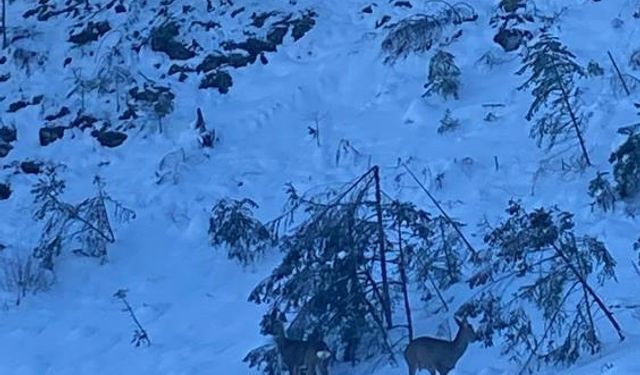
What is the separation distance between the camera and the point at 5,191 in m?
13.4

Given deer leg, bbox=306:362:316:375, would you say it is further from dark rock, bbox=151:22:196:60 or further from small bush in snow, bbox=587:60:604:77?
dark rock, bbox=151:22:196:60

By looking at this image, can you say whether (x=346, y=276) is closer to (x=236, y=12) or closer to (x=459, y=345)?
(x=459, y=345)

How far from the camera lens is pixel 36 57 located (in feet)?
52.0

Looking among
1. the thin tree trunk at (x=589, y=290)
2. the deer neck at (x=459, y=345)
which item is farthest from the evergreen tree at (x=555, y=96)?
the deer neck at (x=459, y=345)

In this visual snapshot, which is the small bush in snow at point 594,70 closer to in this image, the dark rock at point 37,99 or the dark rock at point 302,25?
the dark rock at point 302,25

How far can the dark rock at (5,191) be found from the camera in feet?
43.7

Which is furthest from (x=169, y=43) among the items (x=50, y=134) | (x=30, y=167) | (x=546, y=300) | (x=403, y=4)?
(x=546, y=300)

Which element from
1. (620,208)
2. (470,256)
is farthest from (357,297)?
(620,208)

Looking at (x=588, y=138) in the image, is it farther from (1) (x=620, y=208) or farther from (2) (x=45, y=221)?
(2) (x=45, y=221)

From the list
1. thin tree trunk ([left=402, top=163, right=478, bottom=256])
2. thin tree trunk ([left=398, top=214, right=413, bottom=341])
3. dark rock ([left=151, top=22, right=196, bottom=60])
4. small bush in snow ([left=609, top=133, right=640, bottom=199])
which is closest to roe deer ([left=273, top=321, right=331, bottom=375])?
thin tree trunk ([left=398, top=214, right=413, bottom=341])

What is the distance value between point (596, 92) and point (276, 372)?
16.8 feet

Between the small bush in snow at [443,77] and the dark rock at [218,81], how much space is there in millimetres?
2362

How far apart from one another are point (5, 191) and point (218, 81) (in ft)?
8.95

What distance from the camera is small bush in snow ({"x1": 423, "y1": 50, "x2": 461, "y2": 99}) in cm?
1329
